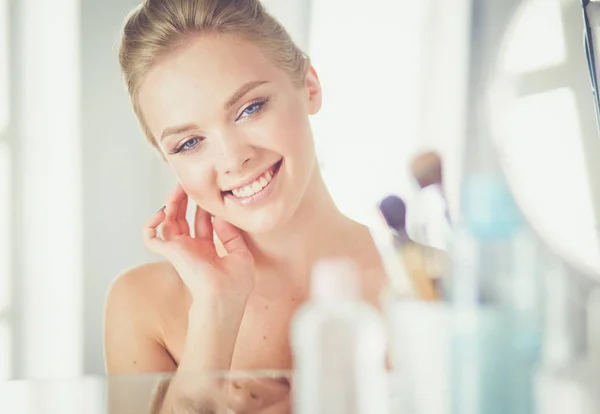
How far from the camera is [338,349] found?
2.08 feet

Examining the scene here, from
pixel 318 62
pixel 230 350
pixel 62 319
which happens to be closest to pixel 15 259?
pixel 62 319

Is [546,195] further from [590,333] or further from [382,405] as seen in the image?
[382,405]

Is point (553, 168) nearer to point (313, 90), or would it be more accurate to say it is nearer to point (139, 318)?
point (313, 90)

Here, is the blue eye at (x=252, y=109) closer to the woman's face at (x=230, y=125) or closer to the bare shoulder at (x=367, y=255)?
the woman's face at (x=230, y=125)

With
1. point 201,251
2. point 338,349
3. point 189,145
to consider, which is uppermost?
point 189,145

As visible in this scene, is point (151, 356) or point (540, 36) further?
point (540, 36)

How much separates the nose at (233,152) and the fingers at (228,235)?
60mm

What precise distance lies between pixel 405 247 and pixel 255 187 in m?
0.18

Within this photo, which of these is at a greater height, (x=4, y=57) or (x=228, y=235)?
(x=4, y=57)

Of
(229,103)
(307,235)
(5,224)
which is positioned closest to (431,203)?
(307,235)

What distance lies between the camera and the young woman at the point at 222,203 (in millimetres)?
662

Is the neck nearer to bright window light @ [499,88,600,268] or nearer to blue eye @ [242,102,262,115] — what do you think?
blue eye @ [242,102,262,115]

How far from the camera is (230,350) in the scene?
0.67 m

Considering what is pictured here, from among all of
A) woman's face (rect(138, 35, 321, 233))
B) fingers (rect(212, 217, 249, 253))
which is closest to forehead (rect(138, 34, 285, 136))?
woman's face (rect(138, 35, 321, 233))
